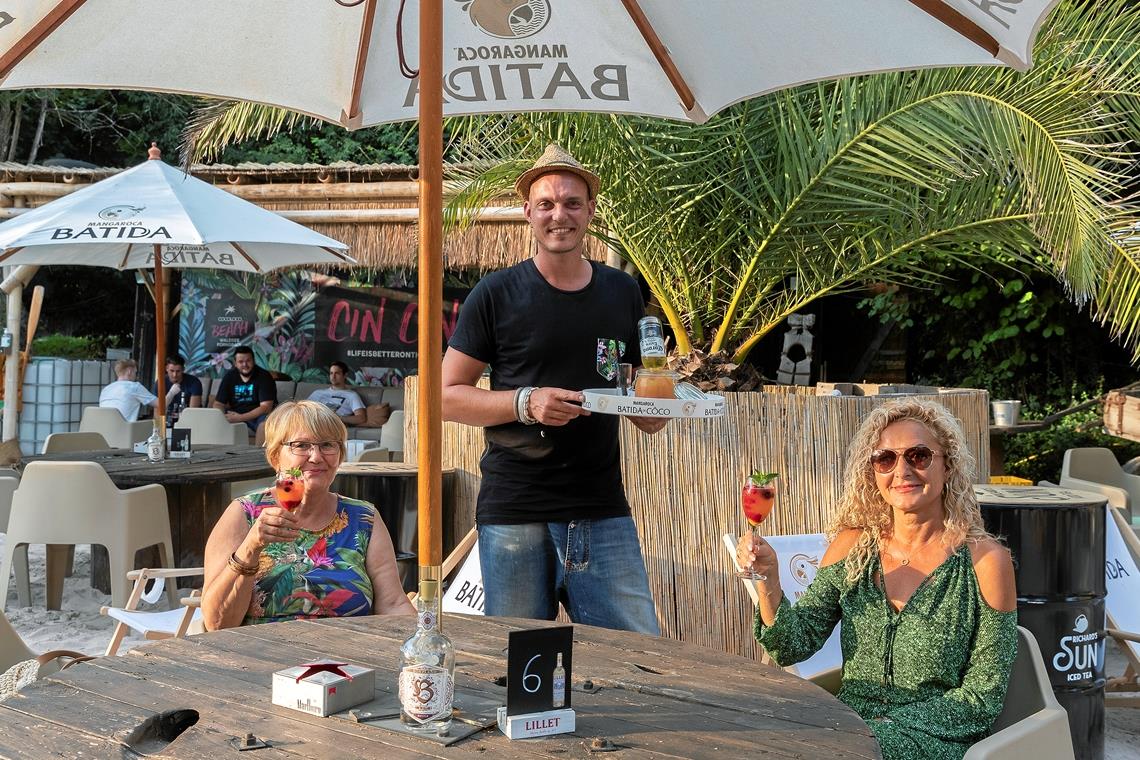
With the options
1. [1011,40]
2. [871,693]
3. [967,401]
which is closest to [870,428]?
[871,693]

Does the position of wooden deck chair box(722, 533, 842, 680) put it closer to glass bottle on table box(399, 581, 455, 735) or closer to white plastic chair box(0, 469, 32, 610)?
glass bottle on table box(399, 581, 455, 735)

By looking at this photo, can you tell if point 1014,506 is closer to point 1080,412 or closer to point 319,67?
point 319,67

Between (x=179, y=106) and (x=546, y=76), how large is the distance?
18.5 metres

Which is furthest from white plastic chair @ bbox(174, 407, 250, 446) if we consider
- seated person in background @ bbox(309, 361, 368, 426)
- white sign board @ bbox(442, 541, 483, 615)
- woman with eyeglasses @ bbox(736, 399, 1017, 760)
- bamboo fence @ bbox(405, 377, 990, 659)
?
woman with eyeglasses @ bbox(736, 399, 1017, 760)

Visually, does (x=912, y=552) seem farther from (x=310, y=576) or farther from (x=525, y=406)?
(x=310, y=576)

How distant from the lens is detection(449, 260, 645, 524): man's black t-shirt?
349 centimetres

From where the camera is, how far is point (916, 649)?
9.30 ft

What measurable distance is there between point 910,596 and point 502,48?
1864mm

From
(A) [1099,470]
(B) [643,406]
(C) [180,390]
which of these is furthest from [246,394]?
(B) [643,406]

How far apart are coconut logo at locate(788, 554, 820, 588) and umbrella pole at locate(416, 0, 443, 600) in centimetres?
244

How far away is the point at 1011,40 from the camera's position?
2.84 meters

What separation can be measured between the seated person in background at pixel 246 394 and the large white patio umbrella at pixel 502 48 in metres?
9.03

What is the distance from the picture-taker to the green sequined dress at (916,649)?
2715mm

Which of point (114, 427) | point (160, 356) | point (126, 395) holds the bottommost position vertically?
point (114, 427)
